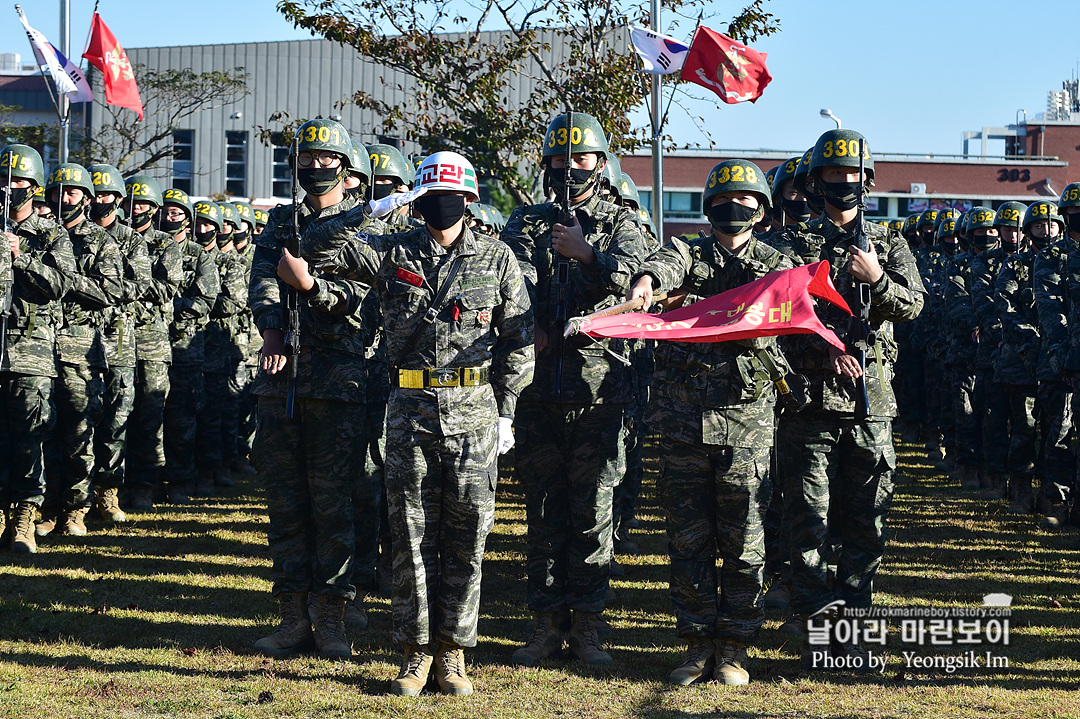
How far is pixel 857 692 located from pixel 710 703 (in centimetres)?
80

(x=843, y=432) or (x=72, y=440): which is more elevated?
(x=843, y=432)

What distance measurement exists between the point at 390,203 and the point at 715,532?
8.02 feet

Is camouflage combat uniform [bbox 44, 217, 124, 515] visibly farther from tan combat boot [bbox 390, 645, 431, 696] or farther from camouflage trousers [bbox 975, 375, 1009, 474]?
camouflage trousers [bbox 975, 375, 1009, 474]

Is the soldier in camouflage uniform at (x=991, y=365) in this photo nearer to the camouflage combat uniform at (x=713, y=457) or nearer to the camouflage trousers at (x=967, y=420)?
the camouflage trousers at (x=967, y=420)

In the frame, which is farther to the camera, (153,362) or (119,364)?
(153,362)

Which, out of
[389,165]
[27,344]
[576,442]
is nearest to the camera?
[576,442]

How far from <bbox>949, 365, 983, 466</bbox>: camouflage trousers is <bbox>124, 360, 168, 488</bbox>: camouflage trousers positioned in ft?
28.0

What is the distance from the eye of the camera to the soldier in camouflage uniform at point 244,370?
516 inches

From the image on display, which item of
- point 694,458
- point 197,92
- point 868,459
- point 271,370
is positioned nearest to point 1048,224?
point 868,459

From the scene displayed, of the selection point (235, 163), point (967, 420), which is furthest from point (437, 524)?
point (235, 163)

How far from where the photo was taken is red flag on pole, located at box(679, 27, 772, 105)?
1653 cm

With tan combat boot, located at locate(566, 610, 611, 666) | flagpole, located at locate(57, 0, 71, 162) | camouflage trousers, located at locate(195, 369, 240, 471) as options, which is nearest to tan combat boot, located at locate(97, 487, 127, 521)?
camouflage trousers, located at locate(195, 369, 240, 471)

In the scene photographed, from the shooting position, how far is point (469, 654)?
673 centimetres

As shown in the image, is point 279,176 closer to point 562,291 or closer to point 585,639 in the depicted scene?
point 562,291
